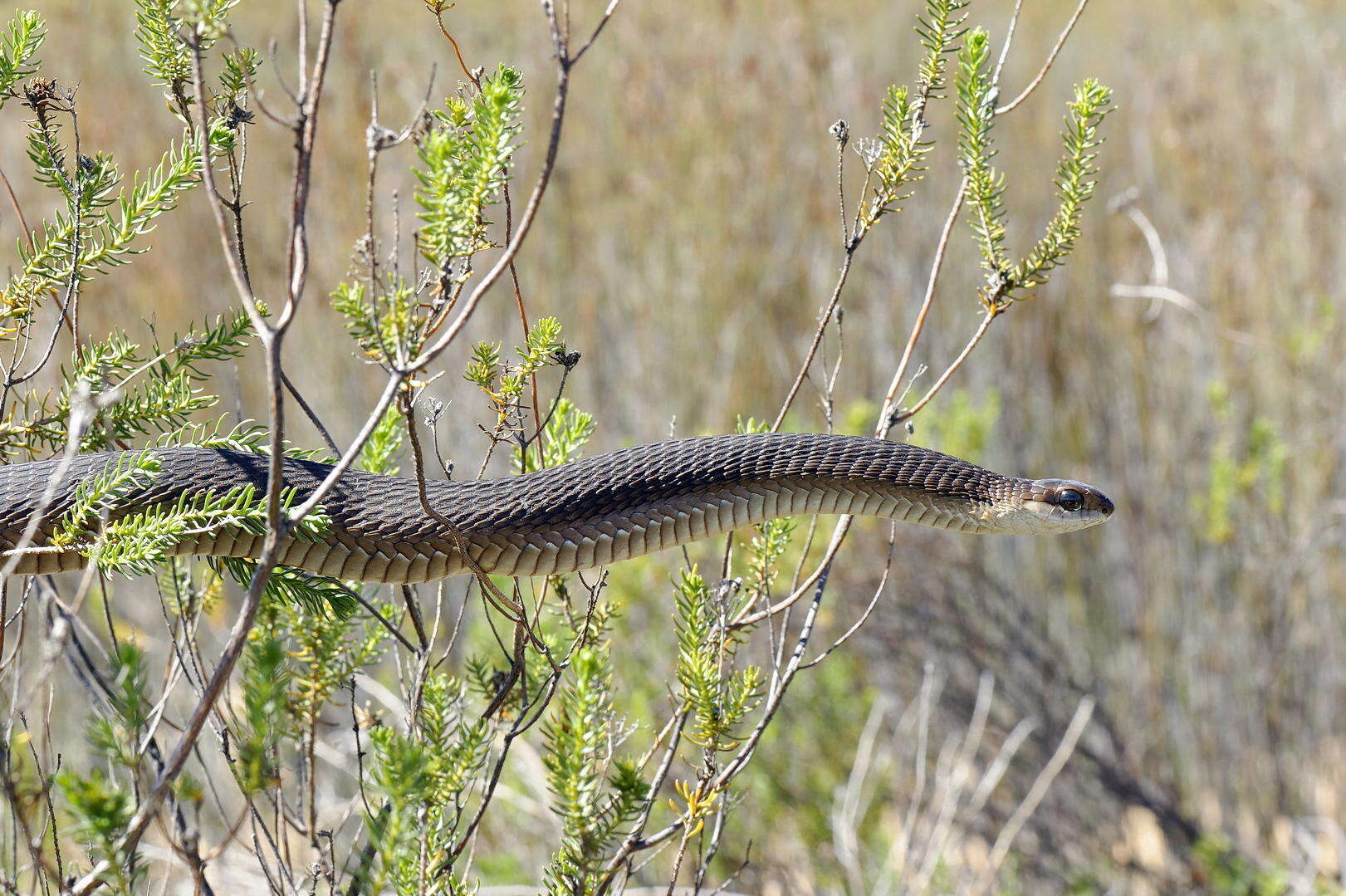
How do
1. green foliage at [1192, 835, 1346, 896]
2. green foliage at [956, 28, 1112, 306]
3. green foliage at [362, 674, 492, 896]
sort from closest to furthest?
green foliage at [362, 674, 492, 896], green foliage at [956, 28, 1112, 306], green foliage at [1192, 835, 1346, 896]

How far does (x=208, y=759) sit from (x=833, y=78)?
419 cm

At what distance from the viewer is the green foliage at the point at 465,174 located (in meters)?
1.11

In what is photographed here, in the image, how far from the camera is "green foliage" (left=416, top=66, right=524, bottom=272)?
1108 mm

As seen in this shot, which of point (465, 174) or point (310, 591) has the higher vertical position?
point (465, 174)

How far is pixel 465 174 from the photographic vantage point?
3.86ft

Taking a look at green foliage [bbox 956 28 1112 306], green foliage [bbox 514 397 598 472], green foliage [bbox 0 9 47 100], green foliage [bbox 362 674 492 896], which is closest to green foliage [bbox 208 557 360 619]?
green foliage [bbox 362 674 492 896]

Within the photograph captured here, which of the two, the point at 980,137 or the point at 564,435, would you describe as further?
the point at 564,435

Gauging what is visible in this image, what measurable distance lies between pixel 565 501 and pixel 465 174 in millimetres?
714

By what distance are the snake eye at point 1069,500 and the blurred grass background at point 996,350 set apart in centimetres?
144

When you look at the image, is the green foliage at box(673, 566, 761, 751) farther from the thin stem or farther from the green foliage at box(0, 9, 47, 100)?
the green foliage at box(0, 9, 47, 100)

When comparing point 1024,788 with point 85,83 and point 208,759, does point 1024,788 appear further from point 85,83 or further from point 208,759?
point 85,83

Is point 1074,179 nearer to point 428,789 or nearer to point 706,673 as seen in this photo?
point 706,673

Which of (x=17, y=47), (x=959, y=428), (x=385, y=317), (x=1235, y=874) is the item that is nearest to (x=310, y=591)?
(x=385, y=317)

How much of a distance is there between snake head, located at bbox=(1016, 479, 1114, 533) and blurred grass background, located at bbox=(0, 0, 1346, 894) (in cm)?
144
